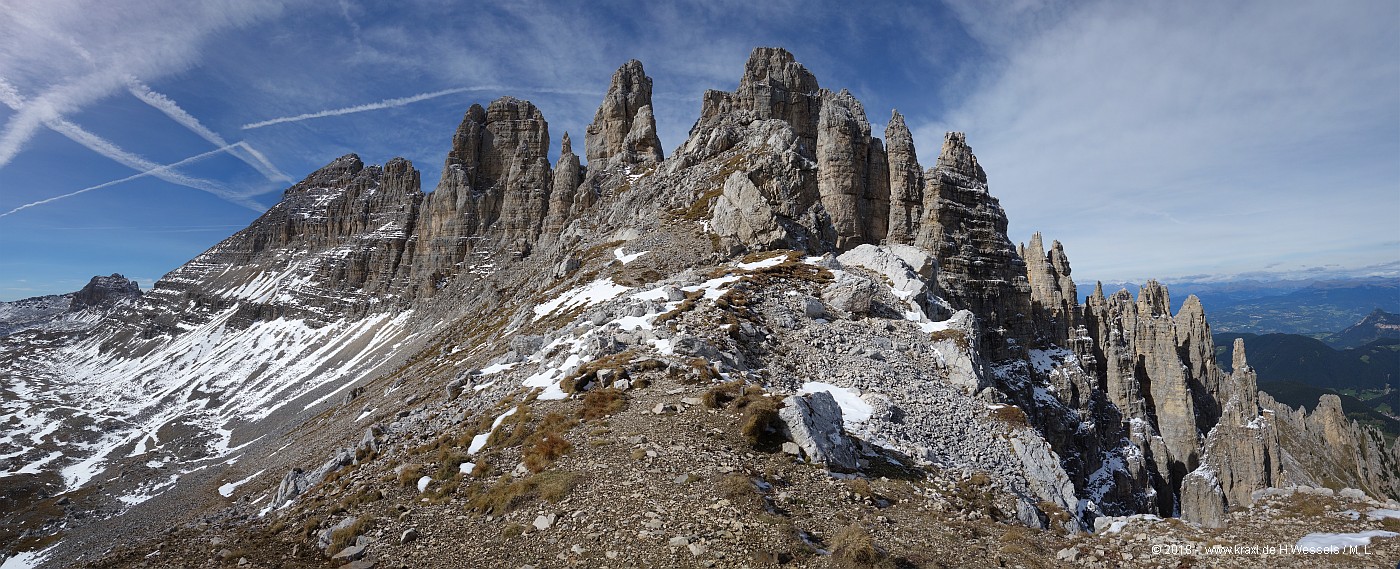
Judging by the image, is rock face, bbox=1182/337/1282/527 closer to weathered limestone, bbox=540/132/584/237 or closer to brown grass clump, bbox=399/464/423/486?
brown grass clump, bbox=399/464/423/486

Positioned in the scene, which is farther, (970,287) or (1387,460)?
(1387,460)

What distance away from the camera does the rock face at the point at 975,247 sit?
242 ft

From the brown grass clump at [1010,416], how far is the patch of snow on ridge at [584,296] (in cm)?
2600

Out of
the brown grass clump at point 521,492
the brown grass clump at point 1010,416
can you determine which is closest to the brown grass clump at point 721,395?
the brown grass clump at point 521,492

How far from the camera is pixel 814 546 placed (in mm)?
11797

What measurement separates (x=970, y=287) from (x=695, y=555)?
73468mm

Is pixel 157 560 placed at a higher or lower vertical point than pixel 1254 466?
higher

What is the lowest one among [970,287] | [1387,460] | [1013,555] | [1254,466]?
[1387,460]

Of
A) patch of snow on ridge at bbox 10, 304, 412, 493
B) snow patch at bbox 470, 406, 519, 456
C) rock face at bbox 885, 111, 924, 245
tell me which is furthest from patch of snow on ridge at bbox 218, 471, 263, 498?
rock face at bbox 885, 111, 924, 245

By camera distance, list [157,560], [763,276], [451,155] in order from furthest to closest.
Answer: [451,155] → [763,276] → [157,560]

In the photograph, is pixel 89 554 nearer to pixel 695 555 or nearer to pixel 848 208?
pixel 695 555

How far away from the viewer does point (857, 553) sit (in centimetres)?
1116

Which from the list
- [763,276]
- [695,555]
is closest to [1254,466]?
[763,276]

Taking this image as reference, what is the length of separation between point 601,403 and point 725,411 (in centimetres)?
466
